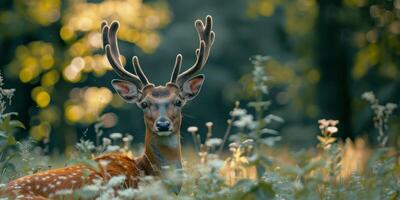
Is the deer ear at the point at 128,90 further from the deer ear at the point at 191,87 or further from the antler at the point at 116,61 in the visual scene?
the deer ear at the point at 191,87

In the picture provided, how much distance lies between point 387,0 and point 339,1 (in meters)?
1.74

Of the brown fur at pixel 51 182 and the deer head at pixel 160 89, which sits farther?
the deer head at pixel 160 89

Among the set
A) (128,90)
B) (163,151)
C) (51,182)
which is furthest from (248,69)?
(51,182)

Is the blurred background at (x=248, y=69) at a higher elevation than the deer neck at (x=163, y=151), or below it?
higher

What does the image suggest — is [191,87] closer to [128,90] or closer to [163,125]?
[128,90]

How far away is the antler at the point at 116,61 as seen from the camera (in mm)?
8562

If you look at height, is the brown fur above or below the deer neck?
below

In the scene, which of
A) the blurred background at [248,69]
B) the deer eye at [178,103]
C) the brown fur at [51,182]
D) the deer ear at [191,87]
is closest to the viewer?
the brown fur at [51,182]

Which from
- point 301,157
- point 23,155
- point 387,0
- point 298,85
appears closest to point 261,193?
point 301,157

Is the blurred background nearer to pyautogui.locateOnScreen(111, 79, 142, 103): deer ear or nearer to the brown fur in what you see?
pyautogui.locateOnScreen(111, 79, 142, 103): deer ear

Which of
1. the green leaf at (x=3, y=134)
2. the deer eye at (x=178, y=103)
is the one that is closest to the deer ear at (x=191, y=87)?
the deer eye at (x=178, y=103)

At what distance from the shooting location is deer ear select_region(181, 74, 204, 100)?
854cm

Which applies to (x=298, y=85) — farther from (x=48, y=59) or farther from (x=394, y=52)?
(x=48, y=59)

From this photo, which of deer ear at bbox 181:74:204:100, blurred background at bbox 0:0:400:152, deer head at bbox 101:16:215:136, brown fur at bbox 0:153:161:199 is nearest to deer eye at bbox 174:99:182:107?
deer head at bbox 101:16:215:136
